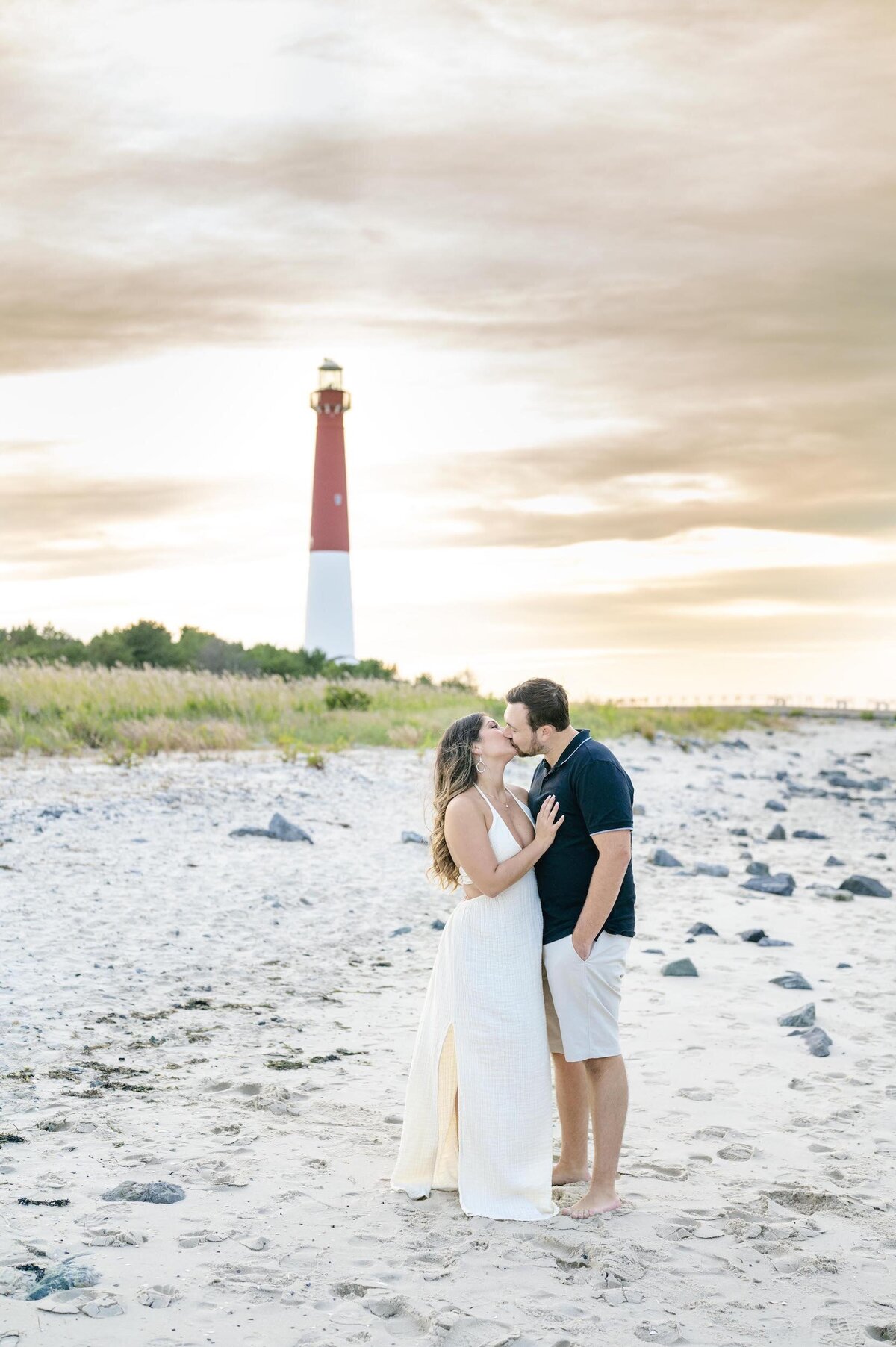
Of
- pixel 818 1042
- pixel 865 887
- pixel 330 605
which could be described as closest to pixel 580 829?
pixel 818 1042

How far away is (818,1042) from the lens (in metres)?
7.21

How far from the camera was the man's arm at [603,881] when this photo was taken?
195 inches

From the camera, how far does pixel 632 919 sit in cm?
521

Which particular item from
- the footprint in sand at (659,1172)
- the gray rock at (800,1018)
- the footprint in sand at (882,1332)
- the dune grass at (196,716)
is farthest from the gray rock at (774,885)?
the footprint in sand at (882,1332)

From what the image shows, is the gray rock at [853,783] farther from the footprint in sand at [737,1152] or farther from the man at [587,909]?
the man at [587,909]

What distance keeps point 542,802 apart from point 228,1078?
8.84ft

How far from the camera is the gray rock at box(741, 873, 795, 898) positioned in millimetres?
12039

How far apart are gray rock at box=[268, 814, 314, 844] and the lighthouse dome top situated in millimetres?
34571

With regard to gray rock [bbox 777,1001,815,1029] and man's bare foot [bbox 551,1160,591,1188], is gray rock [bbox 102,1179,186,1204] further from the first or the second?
gray rock [bbox 777,1001,815,1029]

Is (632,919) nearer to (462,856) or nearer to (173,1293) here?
(462,856)

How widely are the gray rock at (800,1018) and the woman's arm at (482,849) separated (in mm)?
3346

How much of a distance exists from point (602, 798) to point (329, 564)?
38.8 metres

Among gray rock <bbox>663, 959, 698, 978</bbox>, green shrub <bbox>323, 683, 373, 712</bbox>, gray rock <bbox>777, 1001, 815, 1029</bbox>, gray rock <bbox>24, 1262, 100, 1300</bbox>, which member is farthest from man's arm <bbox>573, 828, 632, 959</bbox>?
green shrub <bbox>323, 683, 373, 712</bbox>

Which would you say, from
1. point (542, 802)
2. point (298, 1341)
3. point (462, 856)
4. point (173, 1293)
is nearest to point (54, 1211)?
point (173, 1293)
